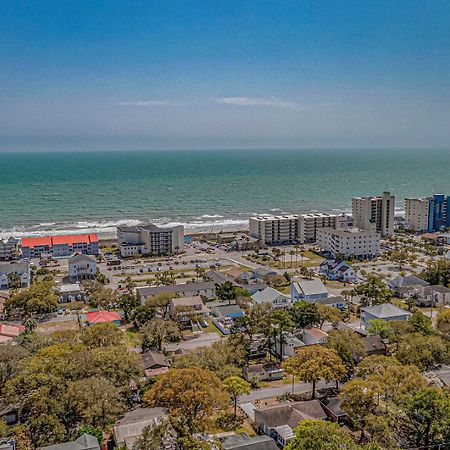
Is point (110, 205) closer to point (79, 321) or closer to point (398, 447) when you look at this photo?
point (79, 321)

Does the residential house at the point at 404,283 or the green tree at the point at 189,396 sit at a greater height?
the green tree at the point at 189,396

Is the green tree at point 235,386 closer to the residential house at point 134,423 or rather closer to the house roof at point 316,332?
the residential house at point 134,423

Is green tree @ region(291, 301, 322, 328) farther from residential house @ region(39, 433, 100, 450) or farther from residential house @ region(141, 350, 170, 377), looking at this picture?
residential house @ region(39, 433, 100, 450)

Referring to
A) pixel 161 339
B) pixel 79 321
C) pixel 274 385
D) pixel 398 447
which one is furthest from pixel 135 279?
pixel 398 447

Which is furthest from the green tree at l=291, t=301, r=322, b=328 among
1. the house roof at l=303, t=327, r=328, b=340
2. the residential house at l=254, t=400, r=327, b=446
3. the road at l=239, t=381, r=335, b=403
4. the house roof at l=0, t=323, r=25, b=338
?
the house roof at l=0, t=323, r=25, b=338

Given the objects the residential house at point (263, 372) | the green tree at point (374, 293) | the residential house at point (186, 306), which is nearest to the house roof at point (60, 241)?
the residential house at point (186, 306)
